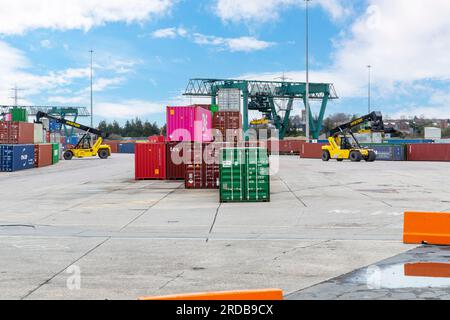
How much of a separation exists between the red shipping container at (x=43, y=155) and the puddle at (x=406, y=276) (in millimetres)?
43448

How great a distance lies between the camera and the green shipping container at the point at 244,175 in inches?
742

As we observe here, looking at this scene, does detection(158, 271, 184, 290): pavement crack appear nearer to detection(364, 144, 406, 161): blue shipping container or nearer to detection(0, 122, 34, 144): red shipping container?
detection(0, 122, 34, 144): red shipping container

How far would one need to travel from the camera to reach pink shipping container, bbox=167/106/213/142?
27.1m

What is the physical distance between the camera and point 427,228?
1081cm

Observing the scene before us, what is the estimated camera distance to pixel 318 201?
61.4ft

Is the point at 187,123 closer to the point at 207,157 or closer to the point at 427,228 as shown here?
the point at 207,157

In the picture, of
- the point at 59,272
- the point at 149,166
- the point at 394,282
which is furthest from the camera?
the point at 149,166

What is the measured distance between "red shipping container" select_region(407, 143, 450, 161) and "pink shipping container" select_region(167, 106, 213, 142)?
35.8 meters

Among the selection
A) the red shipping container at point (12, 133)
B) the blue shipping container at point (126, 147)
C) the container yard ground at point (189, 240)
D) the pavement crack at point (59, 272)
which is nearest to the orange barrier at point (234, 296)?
the container yard ground at point (189, 240)

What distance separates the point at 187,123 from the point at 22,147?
70.6 feet

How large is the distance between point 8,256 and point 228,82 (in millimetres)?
Answer: 73993

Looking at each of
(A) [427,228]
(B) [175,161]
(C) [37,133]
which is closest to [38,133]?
(C) [37,133]

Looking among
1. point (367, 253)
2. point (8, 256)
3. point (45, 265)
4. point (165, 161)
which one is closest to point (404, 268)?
point (367, 253)
